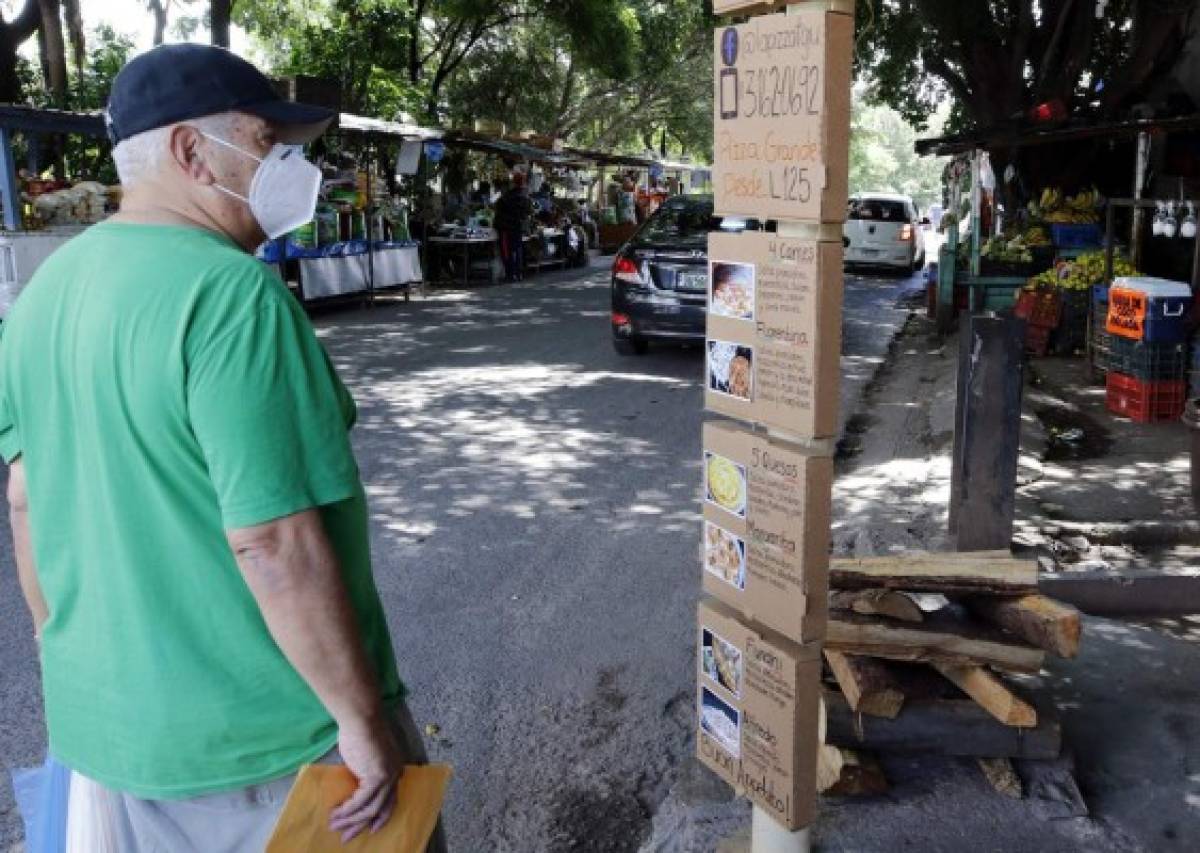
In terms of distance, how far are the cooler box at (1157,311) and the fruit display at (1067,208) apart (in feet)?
17.3

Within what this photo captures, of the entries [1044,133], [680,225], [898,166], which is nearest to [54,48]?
[680,225]

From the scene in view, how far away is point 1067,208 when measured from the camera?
1423 cm

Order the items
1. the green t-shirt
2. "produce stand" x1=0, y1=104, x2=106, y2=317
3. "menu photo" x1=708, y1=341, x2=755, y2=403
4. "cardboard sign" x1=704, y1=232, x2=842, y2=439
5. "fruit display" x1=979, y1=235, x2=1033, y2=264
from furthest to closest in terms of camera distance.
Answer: "fruit display" x1=979, y1=235, x2=1033, y2=264 → "produce stand" x1=0, y1=104, x2=106, y2=317 → "menu photo" x1=708, y1=341, x2=755, y2=403 → "cardboard sign" x1=704, y1=232, x2=842, y2=439 → the green t-shirt

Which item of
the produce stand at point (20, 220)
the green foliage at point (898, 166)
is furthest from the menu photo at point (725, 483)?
the green foliage at point (898, 166)

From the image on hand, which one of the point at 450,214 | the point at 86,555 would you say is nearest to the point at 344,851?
the point at 86,555

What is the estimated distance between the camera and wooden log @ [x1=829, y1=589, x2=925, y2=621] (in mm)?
3438

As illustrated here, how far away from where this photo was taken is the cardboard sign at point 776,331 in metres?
2.53

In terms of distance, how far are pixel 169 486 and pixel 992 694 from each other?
7.91ft

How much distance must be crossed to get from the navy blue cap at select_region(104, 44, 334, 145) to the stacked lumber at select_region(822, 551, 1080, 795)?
2.24m

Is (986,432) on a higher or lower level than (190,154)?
lower

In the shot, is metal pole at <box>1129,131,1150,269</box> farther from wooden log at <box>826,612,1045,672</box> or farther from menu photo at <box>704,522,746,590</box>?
menu photo at <box>704,522,746,590</box>

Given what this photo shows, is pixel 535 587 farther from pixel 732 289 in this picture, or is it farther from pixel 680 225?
pixel 680 225

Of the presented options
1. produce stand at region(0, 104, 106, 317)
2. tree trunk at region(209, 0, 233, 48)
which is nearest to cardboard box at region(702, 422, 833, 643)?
produce stand at region(0, 104, 106, 317)

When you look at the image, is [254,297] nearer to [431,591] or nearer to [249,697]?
[249,697]
